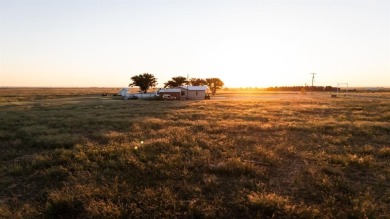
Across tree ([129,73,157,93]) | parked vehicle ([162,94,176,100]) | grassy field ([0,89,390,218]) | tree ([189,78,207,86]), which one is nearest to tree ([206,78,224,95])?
tree ([189,78,207,86])

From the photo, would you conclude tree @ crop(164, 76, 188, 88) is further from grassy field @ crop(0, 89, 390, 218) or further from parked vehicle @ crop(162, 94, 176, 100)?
grassy field @ crop(0, 89, 390, 218)

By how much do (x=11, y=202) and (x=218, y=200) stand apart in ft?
16.6

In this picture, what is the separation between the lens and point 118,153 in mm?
11227

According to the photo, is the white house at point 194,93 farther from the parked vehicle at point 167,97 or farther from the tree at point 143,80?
the tree at point 143,80

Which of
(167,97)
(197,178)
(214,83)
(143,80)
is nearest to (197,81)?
(214,83)

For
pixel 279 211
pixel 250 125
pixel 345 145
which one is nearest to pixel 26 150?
pixel 279 211

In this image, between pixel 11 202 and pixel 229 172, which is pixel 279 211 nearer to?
pixel 229 172

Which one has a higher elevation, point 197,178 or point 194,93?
point 194,93

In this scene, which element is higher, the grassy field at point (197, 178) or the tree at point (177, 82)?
the tree at point (177, 82)

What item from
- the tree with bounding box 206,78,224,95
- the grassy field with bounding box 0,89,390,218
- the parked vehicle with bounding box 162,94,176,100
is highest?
the tree with bounding box 206,78,224,95

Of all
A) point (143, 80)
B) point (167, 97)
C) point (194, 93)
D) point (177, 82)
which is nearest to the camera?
point (167, 97)

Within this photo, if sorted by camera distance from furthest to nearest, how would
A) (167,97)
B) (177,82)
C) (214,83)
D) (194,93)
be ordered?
(214,83), (177,82), (194,93), (167,97)

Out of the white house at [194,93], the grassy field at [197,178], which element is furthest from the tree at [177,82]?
the grassy field at [197,178]

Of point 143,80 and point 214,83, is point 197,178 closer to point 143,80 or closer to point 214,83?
point 143,80
